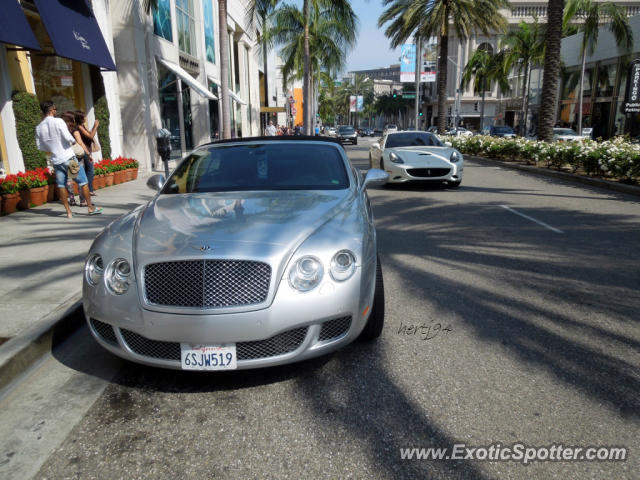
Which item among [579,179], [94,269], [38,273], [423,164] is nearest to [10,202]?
[38,273]

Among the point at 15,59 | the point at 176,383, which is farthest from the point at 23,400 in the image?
the point at 15,59

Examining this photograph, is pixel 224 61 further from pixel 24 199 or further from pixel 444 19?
pixel 444 19

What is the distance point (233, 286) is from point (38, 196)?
331 inches

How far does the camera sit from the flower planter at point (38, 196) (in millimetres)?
9328

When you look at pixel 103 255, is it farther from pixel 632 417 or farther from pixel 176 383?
pixel 632 417

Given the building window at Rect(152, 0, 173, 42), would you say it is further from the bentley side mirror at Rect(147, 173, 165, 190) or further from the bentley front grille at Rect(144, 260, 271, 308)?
the bentley front grille at Rect(144, 260, 271, 308)

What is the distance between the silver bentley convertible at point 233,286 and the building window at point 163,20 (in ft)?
61.0

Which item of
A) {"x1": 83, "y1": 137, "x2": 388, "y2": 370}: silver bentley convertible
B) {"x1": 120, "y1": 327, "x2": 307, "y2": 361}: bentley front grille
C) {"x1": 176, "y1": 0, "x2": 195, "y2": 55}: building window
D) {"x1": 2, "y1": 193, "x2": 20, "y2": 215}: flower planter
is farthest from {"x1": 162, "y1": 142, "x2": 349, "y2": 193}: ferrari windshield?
{"x1": 176, "y1": 0, "x2": 195, "y2": 55}: building window

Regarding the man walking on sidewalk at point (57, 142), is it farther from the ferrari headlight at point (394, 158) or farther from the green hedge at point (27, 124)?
the ferrari headlight at point (394, 158)

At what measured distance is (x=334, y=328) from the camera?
3.02 m

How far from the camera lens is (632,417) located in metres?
2.71

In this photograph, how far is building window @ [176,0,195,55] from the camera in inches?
908

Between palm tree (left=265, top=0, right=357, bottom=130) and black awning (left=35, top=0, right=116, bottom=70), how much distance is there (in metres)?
16.4

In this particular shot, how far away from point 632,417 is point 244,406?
215cm
